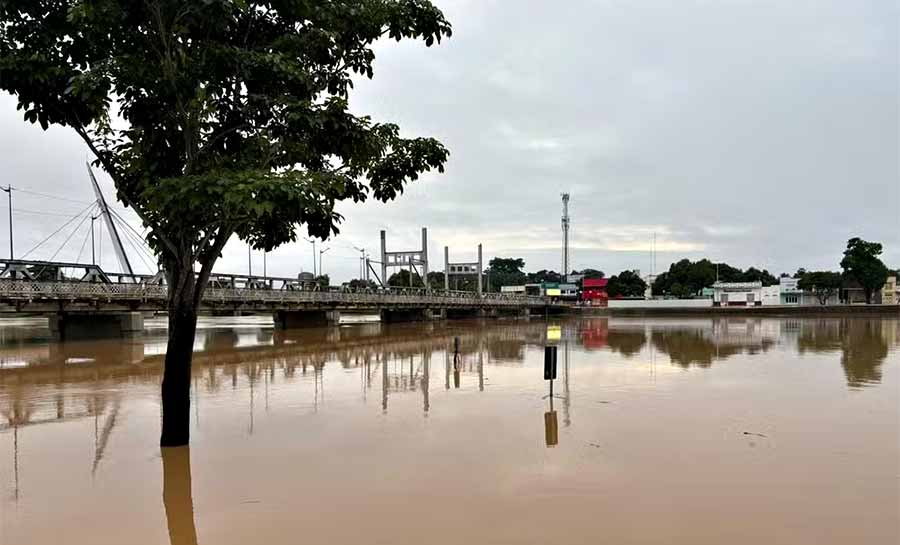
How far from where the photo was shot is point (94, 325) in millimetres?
37594

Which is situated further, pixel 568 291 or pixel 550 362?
pixel 568 291

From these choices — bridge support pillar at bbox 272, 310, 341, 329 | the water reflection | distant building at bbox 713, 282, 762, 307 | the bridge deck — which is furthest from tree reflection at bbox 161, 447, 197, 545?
distant building at bbox 713, 282, 762, 307

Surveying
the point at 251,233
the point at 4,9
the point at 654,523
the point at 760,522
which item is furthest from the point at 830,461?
the point at 4,9

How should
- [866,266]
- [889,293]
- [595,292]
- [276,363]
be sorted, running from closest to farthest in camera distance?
[276,363], [866,266], [889,293], [595,292]

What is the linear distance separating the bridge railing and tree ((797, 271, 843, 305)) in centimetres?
6448

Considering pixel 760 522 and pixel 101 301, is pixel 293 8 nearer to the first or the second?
pixel 760 522

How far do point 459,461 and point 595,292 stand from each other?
110 meters

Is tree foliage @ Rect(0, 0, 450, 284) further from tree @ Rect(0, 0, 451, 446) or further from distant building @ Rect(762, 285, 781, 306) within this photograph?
distant building @ Rect(762, 285, 781, 306)

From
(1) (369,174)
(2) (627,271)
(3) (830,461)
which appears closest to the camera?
(3) (830,461)

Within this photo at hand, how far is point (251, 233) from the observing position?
10.6 meters

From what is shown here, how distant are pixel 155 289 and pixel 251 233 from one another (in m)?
31.3

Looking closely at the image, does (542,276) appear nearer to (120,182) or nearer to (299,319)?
(299,319)

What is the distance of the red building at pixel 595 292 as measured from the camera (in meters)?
104

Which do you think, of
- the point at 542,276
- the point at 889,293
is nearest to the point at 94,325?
the point at 889,293
